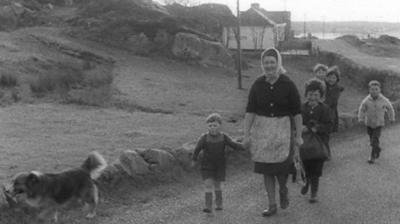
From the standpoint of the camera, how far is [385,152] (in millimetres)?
11758

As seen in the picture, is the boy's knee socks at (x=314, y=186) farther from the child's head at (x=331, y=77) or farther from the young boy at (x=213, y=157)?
the child's head at (x=331, y=77)

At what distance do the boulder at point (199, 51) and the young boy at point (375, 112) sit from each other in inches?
608

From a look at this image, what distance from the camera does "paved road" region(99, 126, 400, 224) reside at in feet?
24.0

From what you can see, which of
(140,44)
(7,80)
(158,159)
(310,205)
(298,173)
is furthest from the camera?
(140,44)

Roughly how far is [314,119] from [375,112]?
10.5 feet

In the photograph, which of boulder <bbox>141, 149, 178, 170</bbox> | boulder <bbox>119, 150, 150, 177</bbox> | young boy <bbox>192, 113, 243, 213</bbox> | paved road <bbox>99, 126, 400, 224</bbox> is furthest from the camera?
boulder <bbox>141, 149, 178, 170</bbox>

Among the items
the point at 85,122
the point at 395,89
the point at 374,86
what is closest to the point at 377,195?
the point at 374,86

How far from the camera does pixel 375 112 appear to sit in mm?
11039

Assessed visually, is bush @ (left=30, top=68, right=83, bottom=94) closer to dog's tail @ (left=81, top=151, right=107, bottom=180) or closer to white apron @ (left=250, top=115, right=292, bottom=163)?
dog's tail @ (left=81, top=151, right=107, bottom=180)

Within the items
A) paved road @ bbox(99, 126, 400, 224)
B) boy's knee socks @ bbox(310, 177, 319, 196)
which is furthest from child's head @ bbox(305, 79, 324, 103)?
paved road @ bbox(99, 126, 400, 224)

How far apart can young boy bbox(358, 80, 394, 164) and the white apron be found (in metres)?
4.06

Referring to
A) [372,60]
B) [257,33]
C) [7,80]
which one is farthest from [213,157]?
[257,33]

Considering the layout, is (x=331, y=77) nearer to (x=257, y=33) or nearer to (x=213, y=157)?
(x=213, y=157)

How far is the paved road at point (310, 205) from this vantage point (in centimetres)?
730
